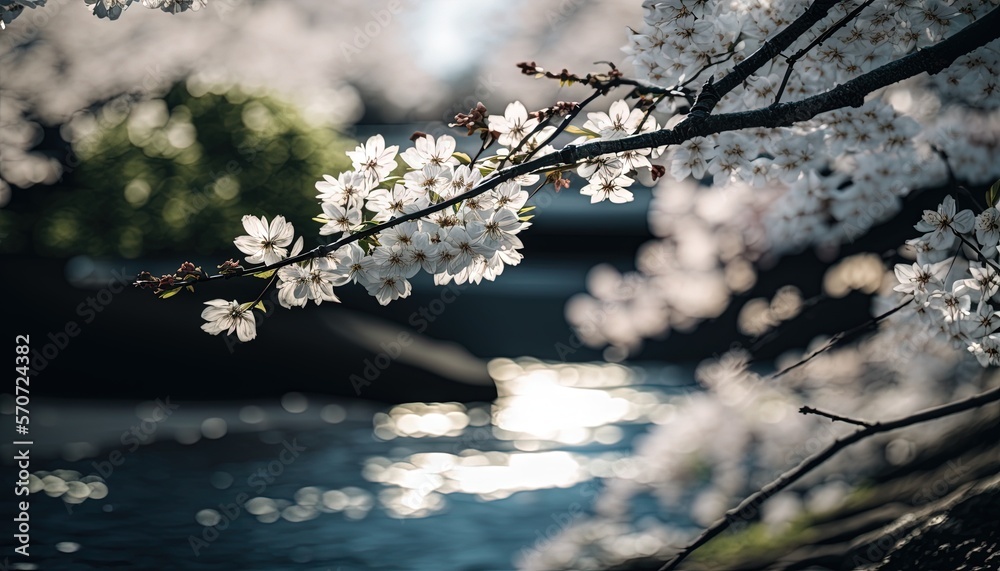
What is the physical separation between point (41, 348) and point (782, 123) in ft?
11.4

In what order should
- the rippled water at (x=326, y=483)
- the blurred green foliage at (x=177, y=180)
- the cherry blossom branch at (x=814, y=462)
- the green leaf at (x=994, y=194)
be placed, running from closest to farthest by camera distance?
the green leaf at (x=994, y=194), the cherry blossom branch at (x=814, y=462), the rippled water at (x=326, y=483), the blurred green foliage at (x=177, y=180)

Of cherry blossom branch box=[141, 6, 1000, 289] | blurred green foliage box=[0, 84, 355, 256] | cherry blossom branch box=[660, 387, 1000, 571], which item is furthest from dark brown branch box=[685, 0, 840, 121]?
blurred green foliage box=[0, 84, 355, 256]

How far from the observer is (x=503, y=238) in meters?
0.93

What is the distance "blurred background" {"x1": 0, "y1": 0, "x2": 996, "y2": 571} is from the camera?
2.32 meters

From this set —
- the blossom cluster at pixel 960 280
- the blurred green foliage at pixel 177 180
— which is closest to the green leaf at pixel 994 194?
the blossom cluster at pixel 960 280

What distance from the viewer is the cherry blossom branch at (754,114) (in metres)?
0.88

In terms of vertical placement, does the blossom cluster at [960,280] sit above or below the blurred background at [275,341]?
below

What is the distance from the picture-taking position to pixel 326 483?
267 cm

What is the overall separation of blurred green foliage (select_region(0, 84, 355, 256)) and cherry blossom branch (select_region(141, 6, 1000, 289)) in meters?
3.06

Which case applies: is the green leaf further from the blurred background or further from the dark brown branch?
the blurred background

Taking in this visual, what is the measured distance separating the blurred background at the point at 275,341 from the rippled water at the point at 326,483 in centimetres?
1

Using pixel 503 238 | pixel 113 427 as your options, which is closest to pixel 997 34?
pixel 503 238

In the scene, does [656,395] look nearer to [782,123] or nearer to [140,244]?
[140,244]

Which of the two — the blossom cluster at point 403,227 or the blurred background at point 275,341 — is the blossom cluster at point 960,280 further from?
the blurred background at point 275,341
